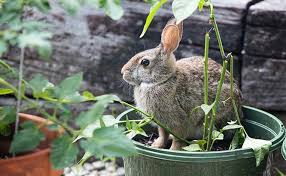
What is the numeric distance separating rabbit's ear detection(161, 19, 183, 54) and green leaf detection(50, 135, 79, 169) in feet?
3.67

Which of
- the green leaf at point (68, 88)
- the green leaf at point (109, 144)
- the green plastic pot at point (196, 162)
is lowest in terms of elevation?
the green plastic pot at point (196, 162)

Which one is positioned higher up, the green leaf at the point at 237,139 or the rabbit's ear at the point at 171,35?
the rabbit's ear at the point at 171,35

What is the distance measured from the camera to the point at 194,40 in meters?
2.98

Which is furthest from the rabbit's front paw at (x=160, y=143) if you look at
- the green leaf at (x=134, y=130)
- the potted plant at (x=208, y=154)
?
the green leaf at (x=134, y=130)

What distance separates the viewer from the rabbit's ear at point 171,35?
92.0 inches

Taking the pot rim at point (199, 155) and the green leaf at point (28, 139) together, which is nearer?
the green leaf at point (28, 139)

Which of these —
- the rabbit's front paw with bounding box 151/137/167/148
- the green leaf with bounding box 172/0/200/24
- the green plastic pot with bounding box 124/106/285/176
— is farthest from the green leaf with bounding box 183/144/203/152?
the green leaf with bounding box 172/0/200/24

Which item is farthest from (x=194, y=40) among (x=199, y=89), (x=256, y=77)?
(x=199, y=89)

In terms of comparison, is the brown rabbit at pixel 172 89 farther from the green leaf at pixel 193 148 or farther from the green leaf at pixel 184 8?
the green leaf at pixel 184 8

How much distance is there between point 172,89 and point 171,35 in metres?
0.22

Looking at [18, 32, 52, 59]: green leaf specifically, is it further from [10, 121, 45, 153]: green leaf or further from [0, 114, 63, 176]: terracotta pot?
[0, 114, 63, 176]: terracotta pot

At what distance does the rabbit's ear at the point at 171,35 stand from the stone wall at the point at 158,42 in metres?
0.59

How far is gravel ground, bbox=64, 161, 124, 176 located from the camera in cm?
339

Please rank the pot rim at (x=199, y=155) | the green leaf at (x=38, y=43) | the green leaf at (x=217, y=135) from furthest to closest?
the green leaf at (x=217, y=135) < the pot rim at (x=199, y=155) < the green leaf at (x=38, y=43)
